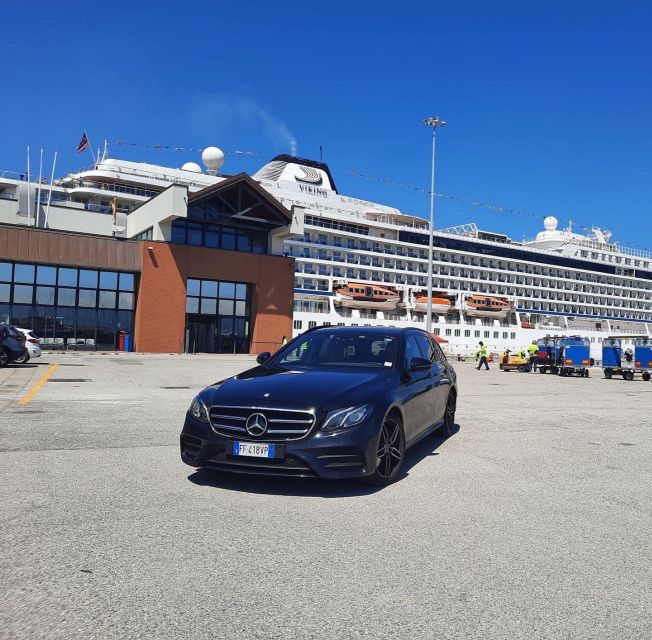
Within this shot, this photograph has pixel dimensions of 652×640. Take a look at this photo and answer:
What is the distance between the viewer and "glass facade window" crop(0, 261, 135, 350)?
1331 inches

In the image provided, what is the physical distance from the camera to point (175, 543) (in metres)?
3.66

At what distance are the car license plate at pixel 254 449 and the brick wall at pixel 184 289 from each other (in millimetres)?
33184

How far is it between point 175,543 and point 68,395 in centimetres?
901

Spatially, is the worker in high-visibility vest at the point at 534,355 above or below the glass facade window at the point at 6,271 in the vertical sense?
below

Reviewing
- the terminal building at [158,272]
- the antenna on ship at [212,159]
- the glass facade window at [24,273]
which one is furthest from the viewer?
the antenna on ship at [212,159]

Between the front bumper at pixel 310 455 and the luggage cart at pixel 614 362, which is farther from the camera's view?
the luggage cart at pixel 614 362

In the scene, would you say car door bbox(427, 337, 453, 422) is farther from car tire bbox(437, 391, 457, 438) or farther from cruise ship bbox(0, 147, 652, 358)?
cruise ship bbox(0, 147, 652, 358)

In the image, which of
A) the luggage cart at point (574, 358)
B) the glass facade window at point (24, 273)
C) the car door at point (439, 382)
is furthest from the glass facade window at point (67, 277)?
the car door at point (439, 382)

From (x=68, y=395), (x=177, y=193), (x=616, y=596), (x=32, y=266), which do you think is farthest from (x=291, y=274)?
(x=616, y=596)

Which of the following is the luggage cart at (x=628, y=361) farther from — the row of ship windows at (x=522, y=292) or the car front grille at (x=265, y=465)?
the row of ship windows at (x=522, y=292)

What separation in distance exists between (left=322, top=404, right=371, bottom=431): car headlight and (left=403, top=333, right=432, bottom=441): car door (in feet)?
3.01

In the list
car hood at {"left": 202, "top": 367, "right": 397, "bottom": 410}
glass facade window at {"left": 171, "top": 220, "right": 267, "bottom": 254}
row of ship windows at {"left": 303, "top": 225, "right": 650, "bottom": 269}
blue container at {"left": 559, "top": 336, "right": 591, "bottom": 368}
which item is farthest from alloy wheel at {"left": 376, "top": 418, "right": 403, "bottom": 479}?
row of ship windows at {"left": 303, "top": 225, "right": 650, "bottom": 269}

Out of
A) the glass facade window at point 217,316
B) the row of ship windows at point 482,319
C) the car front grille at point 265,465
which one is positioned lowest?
the car front grille at point 265,465

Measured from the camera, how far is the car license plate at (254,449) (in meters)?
4.75
